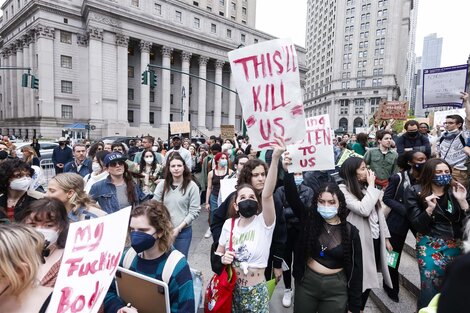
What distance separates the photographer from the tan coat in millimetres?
2961

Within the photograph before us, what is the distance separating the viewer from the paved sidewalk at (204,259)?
3867 mm

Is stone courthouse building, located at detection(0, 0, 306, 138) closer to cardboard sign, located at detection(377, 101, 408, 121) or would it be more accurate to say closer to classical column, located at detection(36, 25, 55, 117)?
classical column, located at detection(36, 25, 55, 117)

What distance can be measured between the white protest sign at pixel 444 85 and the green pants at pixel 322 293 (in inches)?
174

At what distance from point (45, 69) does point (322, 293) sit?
41925mm

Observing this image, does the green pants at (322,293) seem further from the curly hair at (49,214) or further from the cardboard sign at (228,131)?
the cardboard sign at (228,131)

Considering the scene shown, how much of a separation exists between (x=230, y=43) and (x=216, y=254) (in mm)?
51429

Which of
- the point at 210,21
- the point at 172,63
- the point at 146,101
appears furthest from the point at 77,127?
the point at 210,21

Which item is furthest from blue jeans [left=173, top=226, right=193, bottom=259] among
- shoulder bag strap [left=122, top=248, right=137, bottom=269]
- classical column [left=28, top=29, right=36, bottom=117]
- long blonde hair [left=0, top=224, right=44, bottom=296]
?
classical column [left=28, top=29, right=36, bottom=117]

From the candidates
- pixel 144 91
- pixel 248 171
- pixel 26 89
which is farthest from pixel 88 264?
pixel 26 89

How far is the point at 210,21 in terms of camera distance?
47.0 m

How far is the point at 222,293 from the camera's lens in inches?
94.8

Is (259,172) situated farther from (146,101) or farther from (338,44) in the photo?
(338,44)

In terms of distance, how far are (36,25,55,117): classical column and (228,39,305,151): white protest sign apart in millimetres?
40382

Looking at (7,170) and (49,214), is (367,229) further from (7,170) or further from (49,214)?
(7,170)
